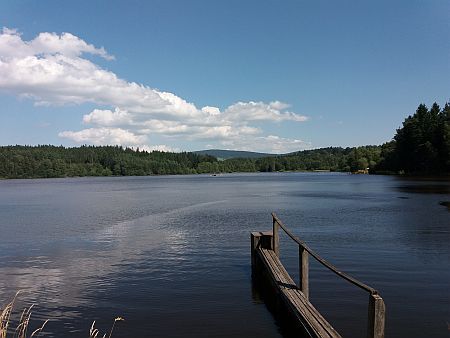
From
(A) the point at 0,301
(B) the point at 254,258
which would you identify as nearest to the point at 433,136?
(B) the point at 254,258

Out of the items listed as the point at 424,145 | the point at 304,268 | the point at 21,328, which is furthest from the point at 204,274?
the point at 424,145

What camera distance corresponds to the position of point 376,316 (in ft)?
25.4

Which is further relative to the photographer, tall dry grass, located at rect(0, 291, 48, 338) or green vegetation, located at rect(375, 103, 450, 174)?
green vegetation, located at rect(375, 103, 450, 174)

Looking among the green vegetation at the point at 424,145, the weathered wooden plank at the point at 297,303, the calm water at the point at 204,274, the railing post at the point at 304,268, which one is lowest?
the calm water at the point at 204,274

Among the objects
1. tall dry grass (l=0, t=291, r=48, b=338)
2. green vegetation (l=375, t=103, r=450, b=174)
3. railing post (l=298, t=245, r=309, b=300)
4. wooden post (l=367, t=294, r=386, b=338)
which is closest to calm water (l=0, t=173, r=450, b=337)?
tall dry grass (l=0, t=291, r=48, b=338)

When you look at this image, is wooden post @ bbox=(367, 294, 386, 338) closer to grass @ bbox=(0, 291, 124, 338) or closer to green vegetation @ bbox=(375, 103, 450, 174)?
grass @ bbox=(0, 291, 124, 338)

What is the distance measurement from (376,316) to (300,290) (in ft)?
21.5

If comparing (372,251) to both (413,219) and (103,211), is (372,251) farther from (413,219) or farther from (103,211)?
(103,211)

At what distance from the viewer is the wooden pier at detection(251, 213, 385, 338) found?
308 inches

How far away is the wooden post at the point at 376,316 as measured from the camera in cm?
764

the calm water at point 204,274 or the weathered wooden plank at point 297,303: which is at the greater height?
the weathered wooden plank at point 297,303

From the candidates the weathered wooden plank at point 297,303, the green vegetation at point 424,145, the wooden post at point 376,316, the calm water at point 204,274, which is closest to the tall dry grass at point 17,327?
the calm water at point 204,274

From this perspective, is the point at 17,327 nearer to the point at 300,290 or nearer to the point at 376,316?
the point at 300,290

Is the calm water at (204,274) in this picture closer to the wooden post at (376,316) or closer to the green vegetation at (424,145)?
the wooden post at (376,316)
